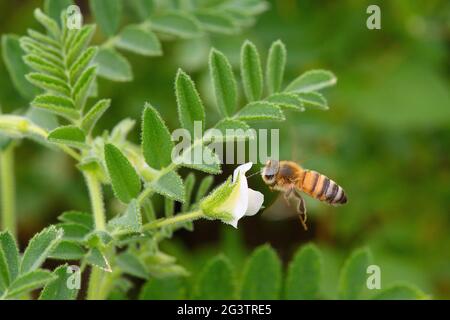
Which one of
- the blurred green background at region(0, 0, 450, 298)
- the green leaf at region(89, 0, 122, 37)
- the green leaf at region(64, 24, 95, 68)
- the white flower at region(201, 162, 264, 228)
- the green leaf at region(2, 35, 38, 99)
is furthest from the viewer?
the blurred green background at region(0, 0, 450, 298)

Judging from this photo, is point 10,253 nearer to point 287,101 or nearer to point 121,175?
point 121,175

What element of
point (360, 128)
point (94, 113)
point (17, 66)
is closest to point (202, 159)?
point (94, 113)

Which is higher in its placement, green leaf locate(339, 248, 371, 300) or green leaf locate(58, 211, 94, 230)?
green leaf locate(58, 211, 94, 230)

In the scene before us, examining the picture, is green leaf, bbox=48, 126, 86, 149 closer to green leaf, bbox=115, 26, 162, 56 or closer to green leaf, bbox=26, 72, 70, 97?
green leaf, bbox=26, 72, 70, 97

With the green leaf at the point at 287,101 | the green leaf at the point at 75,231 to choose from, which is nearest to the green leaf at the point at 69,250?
the green leaf at the point at 75,231

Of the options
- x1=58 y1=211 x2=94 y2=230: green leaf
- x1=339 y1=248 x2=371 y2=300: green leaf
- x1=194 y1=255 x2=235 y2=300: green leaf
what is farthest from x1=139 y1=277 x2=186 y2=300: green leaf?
x1=339 y1=248 x2=371 y2=300: green leaf

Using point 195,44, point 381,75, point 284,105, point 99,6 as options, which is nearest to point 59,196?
point 195,44

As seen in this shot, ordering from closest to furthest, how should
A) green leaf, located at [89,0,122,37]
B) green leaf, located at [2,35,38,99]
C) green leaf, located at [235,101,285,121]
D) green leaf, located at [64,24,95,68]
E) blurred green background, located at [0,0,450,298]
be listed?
green leaf, located at [235,101,285,121] < green leaf, located at [64,24,95,68] < green leaf, located at [2,35,38,99] < green leaf, located at [89,0,122,37] < blurred green background, located at [0,0,450,298]

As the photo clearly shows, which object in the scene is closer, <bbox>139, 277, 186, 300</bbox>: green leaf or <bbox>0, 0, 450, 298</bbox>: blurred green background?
<bbox>139, 277, 186, 300</bbox>: green leaf
